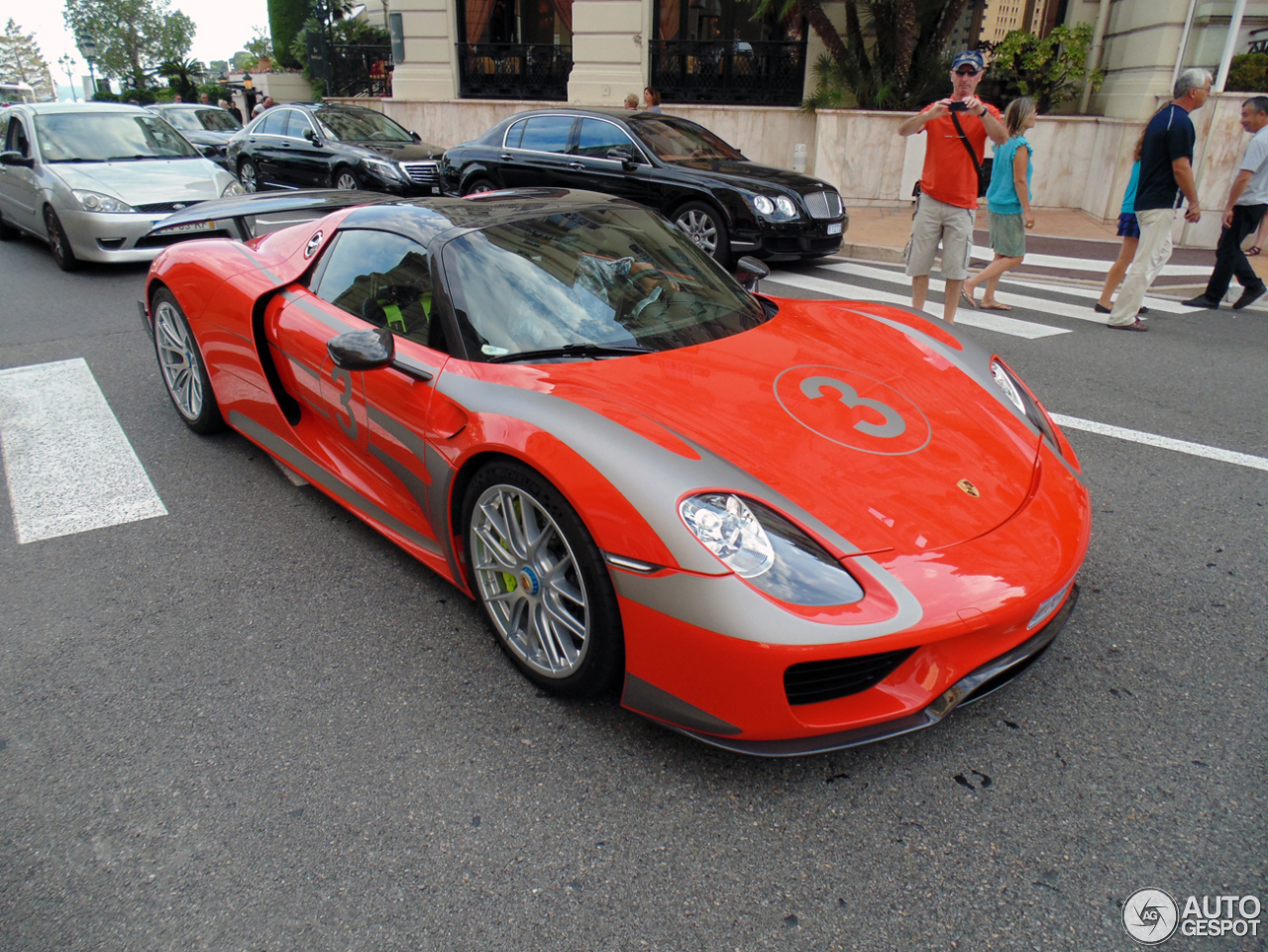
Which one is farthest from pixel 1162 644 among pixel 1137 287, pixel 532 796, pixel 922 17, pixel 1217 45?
pixel 922 17

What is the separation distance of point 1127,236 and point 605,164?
204 inches

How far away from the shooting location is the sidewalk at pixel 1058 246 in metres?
9.12

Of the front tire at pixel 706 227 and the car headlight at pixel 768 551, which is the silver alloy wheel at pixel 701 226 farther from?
the car headlight at pixel 768 551

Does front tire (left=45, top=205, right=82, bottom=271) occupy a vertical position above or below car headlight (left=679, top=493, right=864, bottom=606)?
below

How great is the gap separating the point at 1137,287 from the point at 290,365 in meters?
6.45

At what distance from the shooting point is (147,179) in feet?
28.4

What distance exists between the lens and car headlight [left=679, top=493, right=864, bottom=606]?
2.04m

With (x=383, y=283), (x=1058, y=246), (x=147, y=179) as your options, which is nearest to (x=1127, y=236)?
(x=1058, y=246)

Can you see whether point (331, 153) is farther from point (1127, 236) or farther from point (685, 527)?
point (685, 527)

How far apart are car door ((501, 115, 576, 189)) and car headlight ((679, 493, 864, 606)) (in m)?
8.51

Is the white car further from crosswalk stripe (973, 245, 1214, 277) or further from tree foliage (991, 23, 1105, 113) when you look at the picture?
tree foliage (991, 23, 1105, 113)

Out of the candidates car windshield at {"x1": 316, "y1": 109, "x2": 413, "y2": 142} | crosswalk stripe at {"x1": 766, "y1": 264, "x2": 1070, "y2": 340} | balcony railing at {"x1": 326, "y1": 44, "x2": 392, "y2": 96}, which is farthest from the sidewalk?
balcony railing at {"x1": 326, "y1": 44, "x2": 392, "y2": 96}

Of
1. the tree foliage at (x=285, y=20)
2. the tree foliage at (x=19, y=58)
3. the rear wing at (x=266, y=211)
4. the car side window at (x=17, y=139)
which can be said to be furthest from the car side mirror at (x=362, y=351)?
the tree foliage at (x=19, y=58)

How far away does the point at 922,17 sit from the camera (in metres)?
14.1
